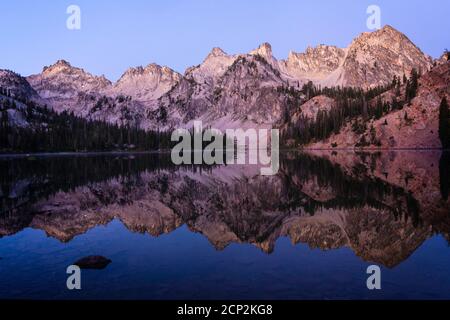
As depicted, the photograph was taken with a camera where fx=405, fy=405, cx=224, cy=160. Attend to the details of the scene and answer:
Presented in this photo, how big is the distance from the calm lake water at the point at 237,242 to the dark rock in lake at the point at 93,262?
861mm

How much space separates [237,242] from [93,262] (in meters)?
11.6

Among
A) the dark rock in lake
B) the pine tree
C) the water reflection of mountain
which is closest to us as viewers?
the dark rock in lake

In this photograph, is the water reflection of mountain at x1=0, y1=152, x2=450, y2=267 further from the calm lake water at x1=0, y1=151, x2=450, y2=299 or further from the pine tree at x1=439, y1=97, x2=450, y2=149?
the pine tree at x1=439, y1=97, x2=450, y2=149

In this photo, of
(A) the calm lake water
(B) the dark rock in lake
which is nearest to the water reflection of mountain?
(A) the calm lake water

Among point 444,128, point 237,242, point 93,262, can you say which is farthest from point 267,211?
point 444,128

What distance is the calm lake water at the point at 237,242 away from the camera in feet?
70.1

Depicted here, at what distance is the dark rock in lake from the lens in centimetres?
2561

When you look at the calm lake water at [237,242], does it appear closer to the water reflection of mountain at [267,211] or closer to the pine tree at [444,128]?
the water reflection of mountain at [267,211]

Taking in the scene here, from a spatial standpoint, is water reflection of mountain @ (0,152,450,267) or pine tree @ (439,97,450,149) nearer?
water reflection of mountain @ (0,152,450,267)

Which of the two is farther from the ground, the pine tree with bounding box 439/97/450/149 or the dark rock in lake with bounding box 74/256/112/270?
the pine tree with bounding box 439/97/450/149

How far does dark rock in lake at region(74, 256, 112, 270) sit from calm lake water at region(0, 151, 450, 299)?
0.86 metres

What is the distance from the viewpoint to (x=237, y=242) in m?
32.7

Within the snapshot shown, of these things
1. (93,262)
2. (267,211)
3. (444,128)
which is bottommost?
(93,262)

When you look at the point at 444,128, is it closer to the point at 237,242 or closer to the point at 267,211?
the point at 267,211
